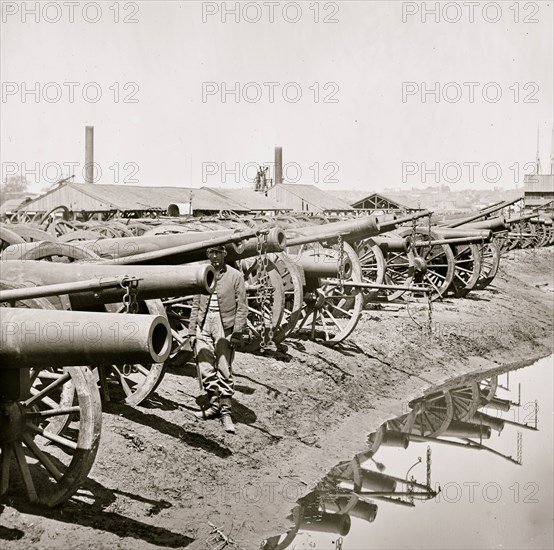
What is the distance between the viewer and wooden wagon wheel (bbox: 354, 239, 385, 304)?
51.0 ft

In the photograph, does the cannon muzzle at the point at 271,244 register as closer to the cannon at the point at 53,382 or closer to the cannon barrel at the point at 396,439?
the cannon barrel at the point at 396,439

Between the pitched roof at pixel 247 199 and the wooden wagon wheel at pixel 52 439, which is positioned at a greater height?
the pitched roof at pixel 247 199

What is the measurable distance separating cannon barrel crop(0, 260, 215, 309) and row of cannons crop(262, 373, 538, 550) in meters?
2.09

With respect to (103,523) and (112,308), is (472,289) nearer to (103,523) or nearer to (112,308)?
(112,308)

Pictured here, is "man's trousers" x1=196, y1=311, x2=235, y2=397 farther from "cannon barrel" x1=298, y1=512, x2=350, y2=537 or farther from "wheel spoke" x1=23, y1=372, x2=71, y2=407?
"wheel spoke" x1=23, y1=372, x2=71, y2=407

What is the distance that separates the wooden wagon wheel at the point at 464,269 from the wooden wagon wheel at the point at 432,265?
324mm

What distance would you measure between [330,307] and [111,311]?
5877mm

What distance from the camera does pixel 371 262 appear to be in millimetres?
16328

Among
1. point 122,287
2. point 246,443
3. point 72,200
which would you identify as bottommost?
point 246,443

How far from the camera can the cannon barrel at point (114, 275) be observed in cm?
693

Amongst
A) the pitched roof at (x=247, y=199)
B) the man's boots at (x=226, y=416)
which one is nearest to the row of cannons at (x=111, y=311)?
the man's boots at (x=226, y=416)

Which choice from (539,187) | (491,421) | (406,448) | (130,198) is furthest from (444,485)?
(539,187)

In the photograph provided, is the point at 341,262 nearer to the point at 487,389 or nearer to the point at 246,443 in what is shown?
the point at 487,389

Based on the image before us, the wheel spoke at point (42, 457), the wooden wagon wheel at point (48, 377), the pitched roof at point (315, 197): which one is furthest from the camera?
the pitched roof at point (315, 197)
